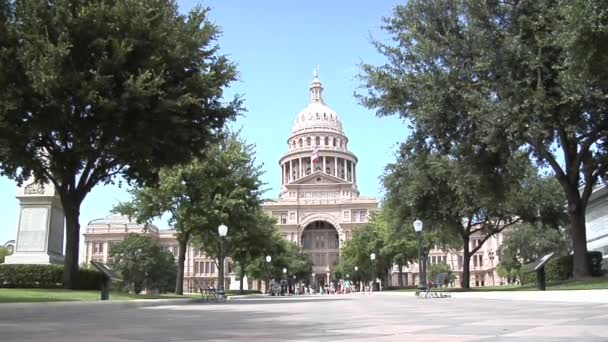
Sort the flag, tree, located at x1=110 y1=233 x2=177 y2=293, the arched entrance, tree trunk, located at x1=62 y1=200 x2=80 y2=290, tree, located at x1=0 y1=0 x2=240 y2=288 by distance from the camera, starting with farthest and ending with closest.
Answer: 1. the arched entrance
2. the flag
3. tree, located at x1=110 y1=233 x2=177 y2=293
4. tree trunk, located at x1=62 y1=200 x2=80 y2=290
5. tree, located at x1=0 y1=0 x2=240 y2=288

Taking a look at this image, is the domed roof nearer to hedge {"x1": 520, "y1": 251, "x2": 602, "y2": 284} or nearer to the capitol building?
the capitol building

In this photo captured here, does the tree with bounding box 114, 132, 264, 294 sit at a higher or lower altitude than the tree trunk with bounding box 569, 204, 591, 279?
higher

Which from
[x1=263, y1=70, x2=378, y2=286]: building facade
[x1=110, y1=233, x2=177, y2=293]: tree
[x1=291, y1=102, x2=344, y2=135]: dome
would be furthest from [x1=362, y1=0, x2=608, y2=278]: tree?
[x1=291, y1=102, x2=344, y2=135]: dome

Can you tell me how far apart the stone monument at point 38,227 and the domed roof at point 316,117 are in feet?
438

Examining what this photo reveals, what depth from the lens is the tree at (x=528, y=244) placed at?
265 ft

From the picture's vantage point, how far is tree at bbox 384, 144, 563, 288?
90.1ft

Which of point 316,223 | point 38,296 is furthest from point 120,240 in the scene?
point 38,296

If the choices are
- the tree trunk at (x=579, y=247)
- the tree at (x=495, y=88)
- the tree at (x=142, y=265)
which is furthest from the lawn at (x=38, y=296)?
the tree at (x=142, y=265)

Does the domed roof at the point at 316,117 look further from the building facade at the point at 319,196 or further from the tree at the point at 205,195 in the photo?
the tree at the point at 205,195

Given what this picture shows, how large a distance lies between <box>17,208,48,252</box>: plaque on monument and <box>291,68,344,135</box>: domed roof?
134319mm

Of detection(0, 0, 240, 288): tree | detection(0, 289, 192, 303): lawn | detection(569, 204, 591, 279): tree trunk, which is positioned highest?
detection(0, 0, 240, 288): tree

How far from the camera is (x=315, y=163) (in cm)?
15375

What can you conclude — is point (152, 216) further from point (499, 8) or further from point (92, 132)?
point (499, 8)

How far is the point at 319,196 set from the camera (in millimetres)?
146875
